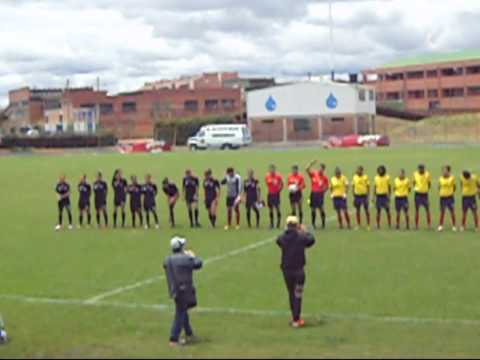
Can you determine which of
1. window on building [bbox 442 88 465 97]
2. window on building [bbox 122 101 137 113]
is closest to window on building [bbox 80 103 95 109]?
window on building [bbox 122 101 137 113]

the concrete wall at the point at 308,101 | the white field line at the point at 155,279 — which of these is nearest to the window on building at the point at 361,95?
the concrete wall at the point at 308,101

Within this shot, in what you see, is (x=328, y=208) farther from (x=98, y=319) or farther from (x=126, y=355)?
(x=126, y=355)

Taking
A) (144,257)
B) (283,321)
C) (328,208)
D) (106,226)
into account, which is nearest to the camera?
(283,321)

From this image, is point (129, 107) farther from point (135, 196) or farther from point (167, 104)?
point (135, 196)

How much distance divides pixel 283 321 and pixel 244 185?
13.9 meters

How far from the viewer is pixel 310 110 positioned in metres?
98.9

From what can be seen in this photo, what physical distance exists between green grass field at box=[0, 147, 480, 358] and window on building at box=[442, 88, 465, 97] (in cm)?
10284

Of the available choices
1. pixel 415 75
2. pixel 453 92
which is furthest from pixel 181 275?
pixel 415 75

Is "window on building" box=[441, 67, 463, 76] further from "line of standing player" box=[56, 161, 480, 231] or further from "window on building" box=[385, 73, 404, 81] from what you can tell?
"line of standing player" box=[56, 161, 480, 231]

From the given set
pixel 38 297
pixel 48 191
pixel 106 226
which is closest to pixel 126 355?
pixel 38 297

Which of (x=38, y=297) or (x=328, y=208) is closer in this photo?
(x=38, y=297)

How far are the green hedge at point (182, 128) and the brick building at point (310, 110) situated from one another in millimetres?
6402

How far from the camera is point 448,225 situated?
94.9 feet

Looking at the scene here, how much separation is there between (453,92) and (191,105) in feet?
119
